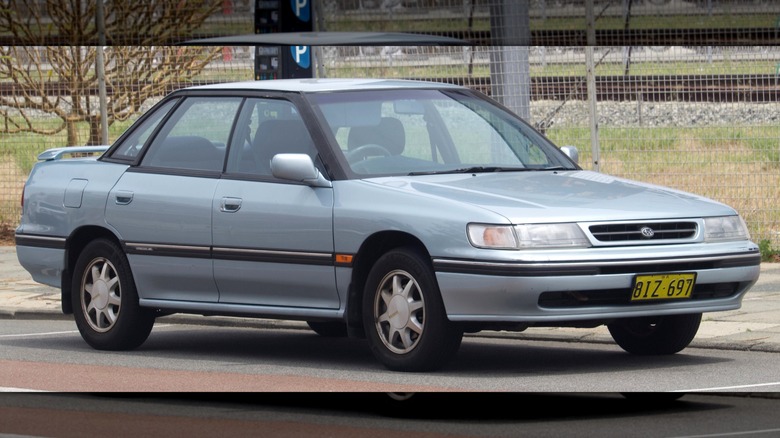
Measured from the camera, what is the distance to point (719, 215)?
7.33 m

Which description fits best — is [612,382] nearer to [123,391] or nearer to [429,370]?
[429,370]

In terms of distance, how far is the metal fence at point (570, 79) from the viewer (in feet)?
3.90

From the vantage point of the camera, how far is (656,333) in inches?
317

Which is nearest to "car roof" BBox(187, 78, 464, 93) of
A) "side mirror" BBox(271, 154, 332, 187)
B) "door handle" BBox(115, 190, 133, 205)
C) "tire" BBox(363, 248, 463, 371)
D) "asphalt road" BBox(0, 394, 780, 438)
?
"side mirror" BBox(271, 154, 332, 187)

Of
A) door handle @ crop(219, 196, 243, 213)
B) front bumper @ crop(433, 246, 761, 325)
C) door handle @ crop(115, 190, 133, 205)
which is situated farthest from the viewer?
door handle @ crop(115, 190, 133, 205)

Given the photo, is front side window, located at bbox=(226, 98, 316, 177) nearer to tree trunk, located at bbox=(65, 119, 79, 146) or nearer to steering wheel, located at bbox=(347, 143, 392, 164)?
steering wheel, located at bbox=(347, 143, 392, 164)

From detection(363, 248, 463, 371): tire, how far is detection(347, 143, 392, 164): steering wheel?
784mm

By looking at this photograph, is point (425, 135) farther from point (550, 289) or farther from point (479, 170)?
point (550, 289)

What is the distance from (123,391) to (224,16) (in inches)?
239

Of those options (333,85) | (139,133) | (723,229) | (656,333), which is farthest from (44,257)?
(723,229)

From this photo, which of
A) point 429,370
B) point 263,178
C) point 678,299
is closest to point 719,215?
point 678,299

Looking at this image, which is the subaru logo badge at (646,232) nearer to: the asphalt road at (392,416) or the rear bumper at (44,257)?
the asphalt road at (392,416)

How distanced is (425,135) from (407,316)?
136 cm

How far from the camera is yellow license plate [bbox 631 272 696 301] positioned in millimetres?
6842
